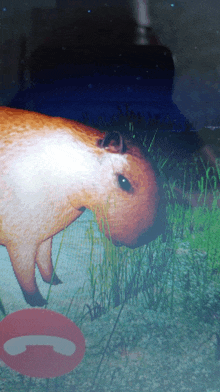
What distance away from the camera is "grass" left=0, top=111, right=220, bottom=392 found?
4.54 ft

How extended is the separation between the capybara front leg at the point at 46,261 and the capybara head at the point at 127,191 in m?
0.27

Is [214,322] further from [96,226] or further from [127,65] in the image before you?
[127,65]

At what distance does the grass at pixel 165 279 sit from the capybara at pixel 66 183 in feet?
0.25

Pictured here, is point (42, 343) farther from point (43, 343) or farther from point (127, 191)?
point (127, 191)

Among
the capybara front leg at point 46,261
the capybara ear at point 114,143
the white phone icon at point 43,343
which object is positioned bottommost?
the white phone icon at point 43,343

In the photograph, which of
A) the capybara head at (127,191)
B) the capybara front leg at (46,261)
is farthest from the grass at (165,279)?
the capybara front leg at (46,261)

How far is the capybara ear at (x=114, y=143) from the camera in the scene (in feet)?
4.36

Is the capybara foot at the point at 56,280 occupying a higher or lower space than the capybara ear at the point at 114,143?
lower

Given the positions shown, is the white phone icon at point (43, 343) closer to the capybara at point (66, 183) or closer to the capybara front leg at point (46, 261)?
the capybara front leg at point (46, 261)

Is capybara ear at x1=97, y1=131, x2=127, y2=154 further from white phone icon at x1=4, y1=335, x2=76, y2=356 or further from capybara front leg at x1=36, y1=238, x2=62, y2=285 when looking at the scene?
white phone icon at x1=4, y1=335, x2=76, y2=356

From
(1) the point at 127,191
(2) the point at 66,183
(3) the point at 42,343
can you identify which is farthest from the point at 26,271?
(1) the point at 127,191

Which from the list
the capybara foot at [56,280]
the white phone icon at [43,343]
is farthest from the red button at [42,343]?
the capybara foot at [56,280]

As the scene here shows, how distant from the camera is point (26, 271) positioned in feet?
4.64

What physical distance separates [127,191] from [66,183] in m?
0.28
